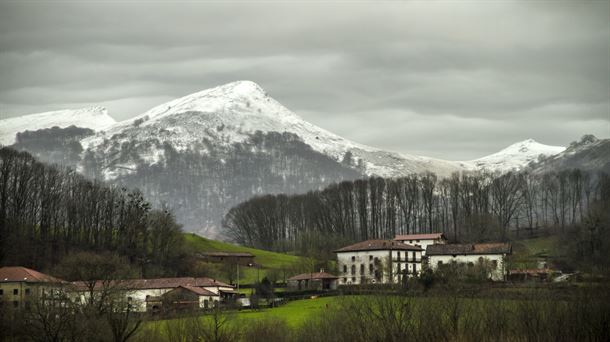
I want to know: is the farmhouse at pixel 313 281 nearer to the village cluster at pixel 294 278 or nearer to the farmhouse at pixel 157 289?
the village cluster at pixel 294 278

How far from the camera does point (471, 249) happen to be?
146m

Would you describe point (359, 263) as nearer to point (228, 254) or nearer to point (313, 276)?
point (313, 276)

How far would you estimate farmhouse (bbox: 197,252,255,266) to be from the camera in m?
162

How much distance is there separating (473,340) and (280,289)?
62.0 metres

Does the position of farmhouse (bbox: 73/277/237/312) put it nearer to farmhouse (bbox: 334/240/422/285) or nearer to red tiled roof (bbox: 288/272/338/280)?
red tiled roof (bbox: 288/272/338/280)

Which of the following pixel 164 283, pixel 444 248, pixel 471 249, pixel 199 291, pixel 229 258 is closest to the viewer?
pixel 199 291

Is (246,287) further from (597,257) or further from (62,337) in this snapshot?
(62,337)

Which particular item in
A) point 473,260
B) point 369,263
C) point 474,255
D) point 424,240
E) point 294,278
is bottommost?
point 294,278

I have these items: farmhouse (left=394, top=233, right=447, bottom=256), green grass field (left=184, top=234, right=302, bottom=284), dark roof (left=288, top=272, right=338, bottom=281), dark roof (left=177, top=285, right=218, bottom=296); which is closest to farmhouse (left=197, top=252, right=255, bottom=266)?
green grass field (left=184, top=234, right=302, bottom=284)

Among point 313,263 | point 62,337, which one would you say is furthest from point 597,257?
point 62,337

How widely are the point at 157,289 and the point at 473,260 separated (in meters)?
52.1

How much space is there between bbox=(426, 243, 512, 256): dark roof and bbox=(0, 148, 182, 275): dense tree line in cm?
4315

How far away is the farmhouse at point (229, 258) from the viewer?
161750mm

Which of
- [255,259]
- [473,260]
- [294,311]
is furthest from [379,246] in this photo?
[294,311]
